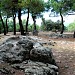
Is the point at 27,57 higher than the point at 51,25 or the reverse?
higher

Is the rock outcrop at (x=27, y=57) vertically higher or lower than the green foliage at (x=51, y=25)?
higher

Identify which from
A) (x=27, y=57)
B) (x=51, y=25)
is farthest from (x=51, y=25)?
(x=27, y=57)

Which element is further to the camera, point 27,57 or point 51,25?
point 51,25

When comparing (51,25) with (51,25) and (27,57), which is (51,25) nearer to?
(51,25)

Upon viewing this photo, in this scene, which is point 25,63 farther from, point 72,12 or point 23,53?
point 72,12

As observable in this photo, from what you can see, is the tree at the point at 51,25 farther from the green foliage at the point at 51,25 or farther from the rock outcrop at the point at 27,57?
the rock outcrop at the point at 27,57

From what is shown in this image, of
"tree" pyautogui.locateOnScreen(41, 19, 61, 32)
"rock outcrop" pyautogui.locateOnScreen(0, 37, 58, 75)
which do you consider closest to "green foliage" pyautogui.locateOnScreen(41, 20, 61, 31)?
"tree" pyautogui.locateOnScreen(41, 19, 61, 32)

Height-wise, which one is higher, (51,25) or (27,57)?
(27,57)

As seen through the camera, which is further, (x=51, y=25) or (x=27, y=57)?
(x=51, y=25)

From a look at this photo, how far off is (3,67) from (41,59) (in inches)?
75.7

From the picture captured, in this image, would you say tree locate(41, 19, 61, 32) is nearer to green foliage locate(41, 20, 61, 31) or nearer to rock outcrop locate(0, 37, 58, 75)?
green foliage locate(41, 20, 61, 31)

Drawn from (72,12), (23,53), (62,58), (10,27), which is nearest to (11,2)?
(72,12)

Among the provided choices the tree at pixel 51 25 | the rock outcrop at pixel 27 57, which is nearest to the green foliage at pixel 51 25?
the tree at pixel 51 25

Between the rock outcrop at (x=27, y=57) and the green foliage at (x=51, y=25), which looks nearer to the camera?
the rock outcrop at (x=27, y=57)
